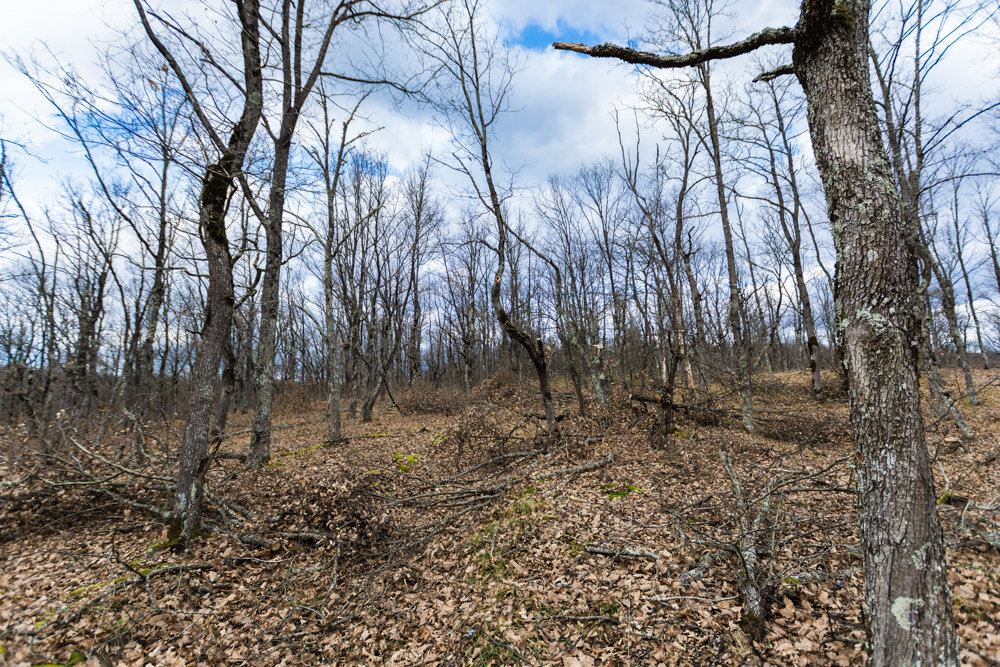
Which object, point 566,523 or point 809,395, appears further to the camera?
point 809,395

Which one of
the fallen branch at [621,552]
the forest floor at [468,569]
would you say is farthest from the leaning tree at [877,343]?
the fallen branch at [621,552]

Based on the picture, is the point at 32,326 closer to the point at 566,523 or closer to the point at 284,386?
the point at 284,386

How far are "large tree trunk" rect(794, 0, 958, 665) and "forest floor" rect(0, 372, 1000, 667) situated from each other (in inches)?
56.5

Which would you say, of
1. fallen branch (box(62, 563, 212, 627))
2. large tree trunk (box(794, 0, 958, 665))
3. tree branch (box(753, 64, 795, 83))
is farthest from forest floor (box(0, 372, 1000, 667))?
tree branch (box(753, 64, 795, 83))

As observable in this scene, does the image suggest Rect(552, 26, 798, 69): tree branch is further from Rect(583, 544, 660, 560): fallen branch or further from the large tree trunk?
Rect(583, 544, 660, 560): fallen branch

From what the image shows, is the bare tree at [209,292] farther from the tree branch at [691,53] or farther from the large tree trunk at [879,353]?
the large tree trunk at [879,353]

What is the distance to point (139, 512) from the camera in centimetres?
544

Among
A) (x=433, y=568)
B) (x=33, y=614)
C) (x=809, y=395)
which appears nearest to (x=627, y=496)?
(x=433, y=568)

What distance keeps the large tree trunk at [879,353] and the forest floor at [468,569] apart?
1.44 metres

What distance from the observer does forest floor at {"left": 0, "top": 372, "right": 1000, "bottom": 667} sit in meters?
3.29

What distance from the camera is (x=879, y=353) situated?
204cm

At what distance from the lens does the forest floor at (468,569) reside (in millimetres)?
3295

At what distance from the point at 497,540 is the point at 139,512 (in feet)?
16.0

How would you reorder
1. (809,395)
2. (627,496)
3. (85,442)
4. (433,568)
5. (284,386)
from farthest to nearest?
(284,386) → (809,395) → (85,442) → (627,496) → (433,568)
